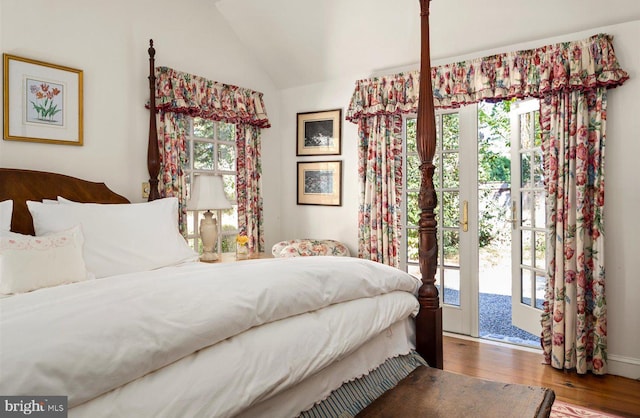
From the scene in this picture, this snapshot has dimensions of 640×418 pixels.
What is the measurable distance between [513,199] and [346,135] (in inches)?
63.8

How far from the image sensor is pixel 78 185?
2855mm

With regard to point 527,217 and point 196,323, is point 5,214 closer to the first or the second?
point 196,323

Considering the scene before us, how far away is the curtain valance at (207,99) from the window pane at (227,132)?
0.33ft

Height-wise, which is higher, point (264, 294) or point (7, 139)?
point (7, 139)

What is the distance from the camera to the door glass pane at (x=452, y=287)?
12.8ft

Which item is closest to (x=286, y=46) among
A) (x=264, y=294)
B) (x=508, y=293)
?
(x=264, y=294)

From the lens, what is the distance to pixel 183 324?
3.49 feet

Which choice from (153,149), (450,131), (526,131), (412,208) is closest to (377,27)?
(450,131)

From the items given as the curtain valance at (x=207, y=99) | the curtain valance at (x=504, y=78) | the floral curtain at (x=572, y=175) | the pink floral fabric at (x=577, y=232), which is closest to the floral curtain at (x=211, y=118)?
the curtain valance at (x=207, y=99)

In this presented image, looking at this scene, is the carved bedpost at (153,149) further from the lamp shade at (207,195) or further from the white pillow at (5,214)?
the white pillow at (5,214)

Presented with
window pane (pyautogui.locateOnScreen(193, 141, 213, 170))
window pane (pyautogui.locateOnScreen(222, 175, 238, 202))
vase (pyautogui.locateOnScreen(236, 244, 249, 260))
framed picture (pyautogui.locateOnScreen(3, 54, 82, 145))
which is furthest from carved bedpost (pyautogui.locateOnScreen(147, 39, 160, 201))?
window pane (pyautogui.locateOnScreen(222, 175, 238, 202))

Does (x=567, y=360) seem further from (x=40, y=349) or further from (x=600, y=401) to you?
(x=40, y=349)

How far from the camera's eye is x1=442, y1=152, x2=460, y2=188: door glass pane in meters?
3.89

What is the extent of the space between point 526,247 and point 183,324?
3.28 metres
